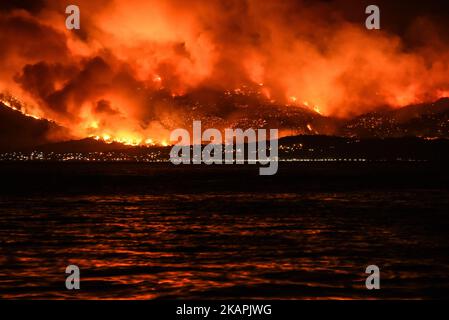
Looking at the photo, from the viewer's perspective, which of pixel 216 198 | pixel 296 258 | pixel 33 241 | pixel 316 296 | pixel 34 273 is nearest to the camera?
pixel 316 296

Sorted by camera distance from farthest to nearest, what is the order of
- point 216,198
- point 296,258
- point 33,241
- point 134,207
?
point 216,198 < point 134,207 < point 33,241 < point 296,258

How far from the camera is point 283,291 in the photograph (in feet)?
95.7

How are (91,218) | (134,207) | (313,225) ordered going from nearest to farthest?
(313,225), (91,218), (134,207)

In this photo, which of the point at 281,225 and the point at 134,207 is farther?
the point at 134,207

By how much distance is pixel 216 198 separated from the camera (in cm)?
9494

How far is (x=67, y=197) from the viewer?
96500 millimetres

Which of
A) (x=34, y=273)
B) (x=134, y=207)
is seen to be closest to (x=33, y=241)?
(x=34, y=273)

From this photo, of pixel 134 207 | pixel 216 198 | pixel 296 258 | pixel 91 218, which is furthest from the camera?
pixel 216 198
